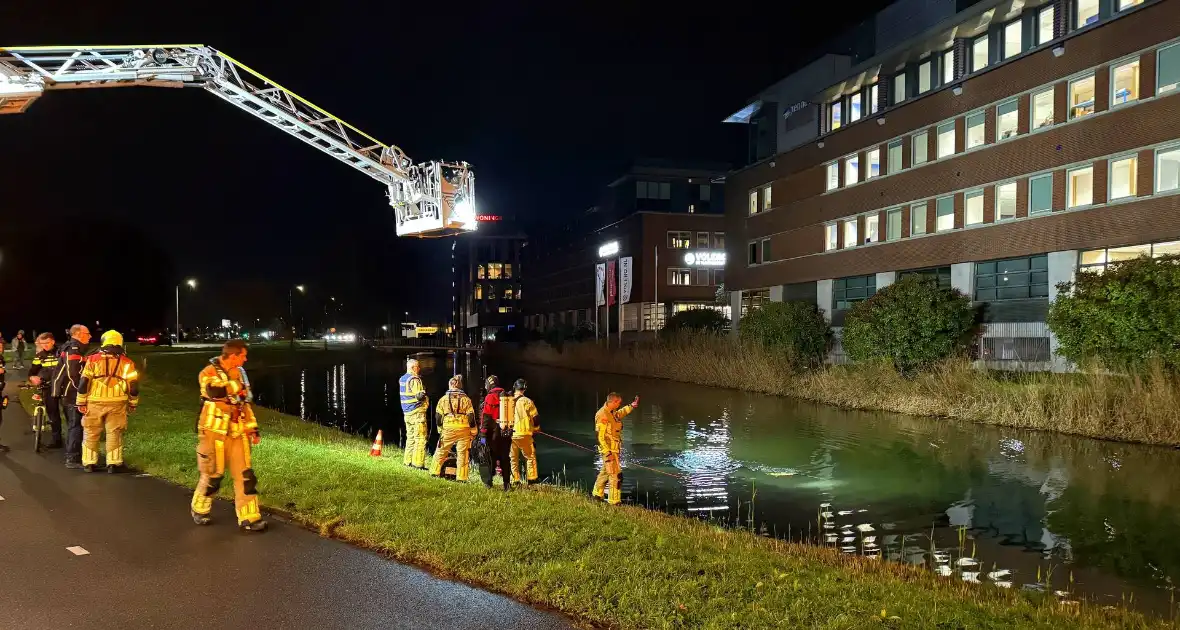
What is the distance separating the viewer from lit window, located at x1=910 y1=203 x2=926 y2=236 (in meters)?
37.8

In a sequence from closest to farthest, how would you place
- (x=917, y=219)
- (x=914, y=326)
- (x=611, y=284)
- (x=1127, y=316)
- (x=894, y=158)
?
(x=1127, y=316), (x=914, y=326), (x=917, y=219), (x=894, y=158), (x=611, y=284)

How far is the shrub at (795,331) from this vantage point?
35188 mm

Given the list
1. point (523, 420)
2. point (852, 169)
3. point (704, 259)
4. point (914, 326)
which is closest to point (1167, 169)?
point (914, 326)

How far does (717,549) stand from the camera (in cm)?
764

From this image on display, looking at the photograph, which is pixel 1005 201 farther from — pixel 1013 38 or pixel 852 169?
pixel 852 169

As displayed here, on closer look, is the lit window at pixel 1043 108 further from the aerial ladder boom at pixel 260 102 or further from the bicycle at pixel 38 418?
the bicycle at pixel 38 418

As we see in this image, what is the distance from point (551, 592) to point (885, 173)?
1516 inches

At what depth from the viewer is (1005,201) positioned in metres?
33.4

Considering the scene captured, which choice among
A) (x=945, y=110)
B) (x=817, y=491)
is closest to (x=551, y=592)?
(x=817, y=491)

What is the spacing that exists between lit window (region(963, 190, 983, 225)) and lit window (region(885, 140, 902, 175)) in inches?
187

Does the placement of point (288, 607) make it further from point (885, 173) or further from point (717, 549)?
point (885, 173)

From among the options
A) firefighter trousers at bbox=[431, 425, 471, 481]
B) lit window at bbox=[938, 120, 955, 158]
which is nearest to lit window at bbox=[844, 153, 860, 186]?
lit window at bbox=[938, 120, 955, 158]

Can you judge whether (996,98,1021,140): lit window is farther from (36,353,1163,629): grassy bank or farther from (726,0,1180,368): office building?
(36,353,1163,629): grassy bank

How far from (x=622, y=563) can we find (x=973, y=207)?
1326 inches
